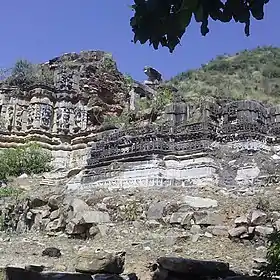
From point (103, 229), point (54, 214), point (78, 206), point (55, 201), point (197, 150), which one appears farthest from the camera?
point (197, 150)

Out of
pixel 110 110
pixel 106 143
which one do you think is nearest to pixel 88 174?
pixel 106 143

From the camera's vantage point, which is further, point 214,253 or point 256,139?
point 256,139

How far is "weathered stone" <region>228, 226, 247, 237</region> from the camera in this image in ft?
27.6

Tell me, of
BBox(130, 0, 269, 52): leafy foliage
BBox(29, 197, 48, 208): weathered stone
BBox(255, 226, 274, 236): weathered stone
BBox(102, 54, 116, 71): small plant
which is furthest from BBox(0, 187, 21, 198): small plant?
BBox(102, 54, 116, 71): small plant

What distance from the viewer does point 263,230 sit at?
8312 mm

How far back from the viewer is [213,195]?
33.7 feet

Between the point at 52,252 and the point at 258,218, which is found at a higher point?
the point at 258,218

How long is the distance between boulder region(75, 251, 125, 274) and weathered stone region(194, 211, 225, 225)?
8.17 feet

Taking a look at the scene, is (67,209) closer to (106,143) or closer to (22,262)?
(22,262)

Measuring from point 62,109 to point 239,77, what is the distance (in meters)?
22.3

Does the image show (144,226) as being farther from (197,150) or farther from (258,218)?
(197,150)

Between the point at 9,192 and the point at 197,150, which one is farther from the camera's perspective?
the point at 9,192

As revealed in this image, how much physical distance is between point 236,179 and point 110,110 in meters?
15.0

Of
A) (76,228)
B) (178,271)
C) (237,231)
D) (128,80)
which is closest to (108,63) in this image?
(128,80)
